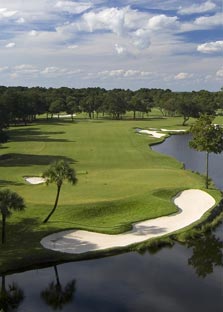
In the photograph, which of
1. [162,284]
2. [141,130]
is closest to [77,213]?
[162,284]

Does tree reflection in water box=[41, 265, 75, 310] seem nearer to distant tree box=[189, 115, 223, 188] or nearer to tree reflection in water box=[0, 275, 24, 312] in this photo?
tree reflection in water box=[0, 275, 24, 312]

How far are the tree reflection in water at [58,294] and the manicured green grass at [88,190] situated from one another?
14.8 feet

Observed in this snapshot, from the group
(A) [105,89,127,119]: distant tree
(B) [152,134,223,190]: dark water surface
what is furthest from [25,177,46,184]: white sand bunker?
(A) [105,89,127,119]: distant tree

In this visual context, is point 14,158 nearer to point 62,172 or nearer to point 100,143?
point 100,143

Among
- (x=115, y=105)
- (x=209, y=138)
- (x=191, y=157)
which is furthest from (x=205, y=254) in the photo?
(x=115, y=105)

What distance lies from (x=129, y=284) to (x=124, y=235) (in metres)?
9.66

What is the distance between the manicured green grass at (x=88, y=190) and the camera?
39062 millimetres

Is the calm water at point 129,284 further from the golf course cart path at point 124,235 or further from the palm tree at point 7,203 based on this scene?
the palm tree at point 7,203

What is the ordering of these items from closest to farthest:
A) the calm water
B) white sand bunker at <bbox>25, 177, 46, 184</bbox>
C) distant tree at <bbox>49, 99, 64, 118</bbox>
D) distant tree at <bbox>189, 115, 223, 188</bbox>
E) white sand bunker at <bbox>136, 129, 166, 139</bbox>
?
the calm water
distant tree at <bbox>189, 115, 223, 188</bbox>
white sand bunker at <bbox>25, 177, 46, 184</bbox>
white sand bunker at <bbox>136, 129, 166, 139</bbox>
distant tree at <bbox>49, 99, 64, 118</bbox>

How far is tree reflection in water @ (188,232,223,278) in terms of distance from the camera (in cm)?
3353

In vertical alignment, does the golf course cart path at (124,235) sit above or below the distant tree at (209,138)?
below

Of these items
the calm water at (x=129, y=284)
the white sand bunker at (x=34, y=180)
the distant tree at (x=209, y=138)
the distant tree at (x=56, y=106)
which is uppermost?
the distant tree at (x=56, y=106)

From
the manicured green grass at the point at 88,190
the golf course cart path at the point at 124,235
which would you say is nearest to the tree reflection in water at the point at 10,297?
the manicured green grass at the point at 88,190

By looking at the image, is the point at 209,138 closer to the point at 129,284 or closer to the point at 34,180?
the point at 34,180
